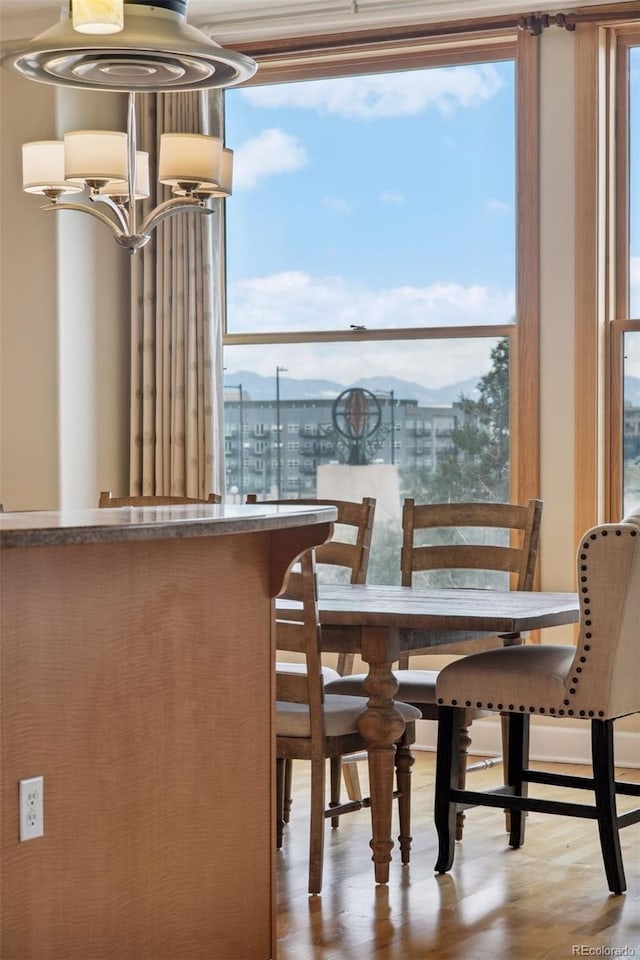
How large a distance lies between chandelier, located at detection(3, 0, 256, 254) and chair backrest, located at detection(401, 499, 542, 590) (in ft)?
4.43

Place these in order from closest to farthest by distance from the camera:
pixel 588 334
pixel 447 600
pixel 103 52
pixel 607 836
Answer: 1. pixel 103 52
2. pixel 607 836
3. pixel 447 600
4. pixel 588 334

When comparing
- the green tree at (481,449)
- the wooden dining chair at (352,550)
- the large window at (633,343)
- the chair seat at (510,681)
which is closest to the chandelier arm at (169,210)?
the wooden dining chair at (352,550)

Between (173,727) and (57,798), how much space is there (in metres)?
0.34

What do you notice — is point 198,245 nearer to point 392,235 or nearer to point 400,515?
point 392,235

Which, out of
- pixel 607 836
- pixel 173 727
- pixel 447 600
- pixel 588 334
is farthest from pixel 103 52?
pixel 588 334

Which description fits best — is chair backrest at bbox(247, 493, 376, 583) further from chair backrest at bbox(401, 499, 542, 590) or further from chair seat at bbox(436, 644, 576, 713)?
chair seat at bbox(436, 644, 576, 713)

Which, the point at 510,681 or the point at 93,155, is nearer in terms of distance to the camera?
the point at 510,681

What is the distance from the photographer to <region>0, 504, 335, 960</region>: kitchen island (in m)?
2.22

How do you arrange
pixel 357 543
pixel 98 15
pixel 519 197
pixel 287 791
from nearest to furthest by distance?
pixel 98 15 → pixel 287 791 → pixel 357 543 → pixel 519 197

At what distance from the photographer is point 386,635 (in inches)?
139

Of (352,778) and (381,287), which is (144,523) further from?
(381,287)

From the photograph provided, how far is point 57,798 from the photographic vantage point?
2299 mm

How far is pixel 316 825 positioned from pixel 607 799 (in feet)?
2.48
